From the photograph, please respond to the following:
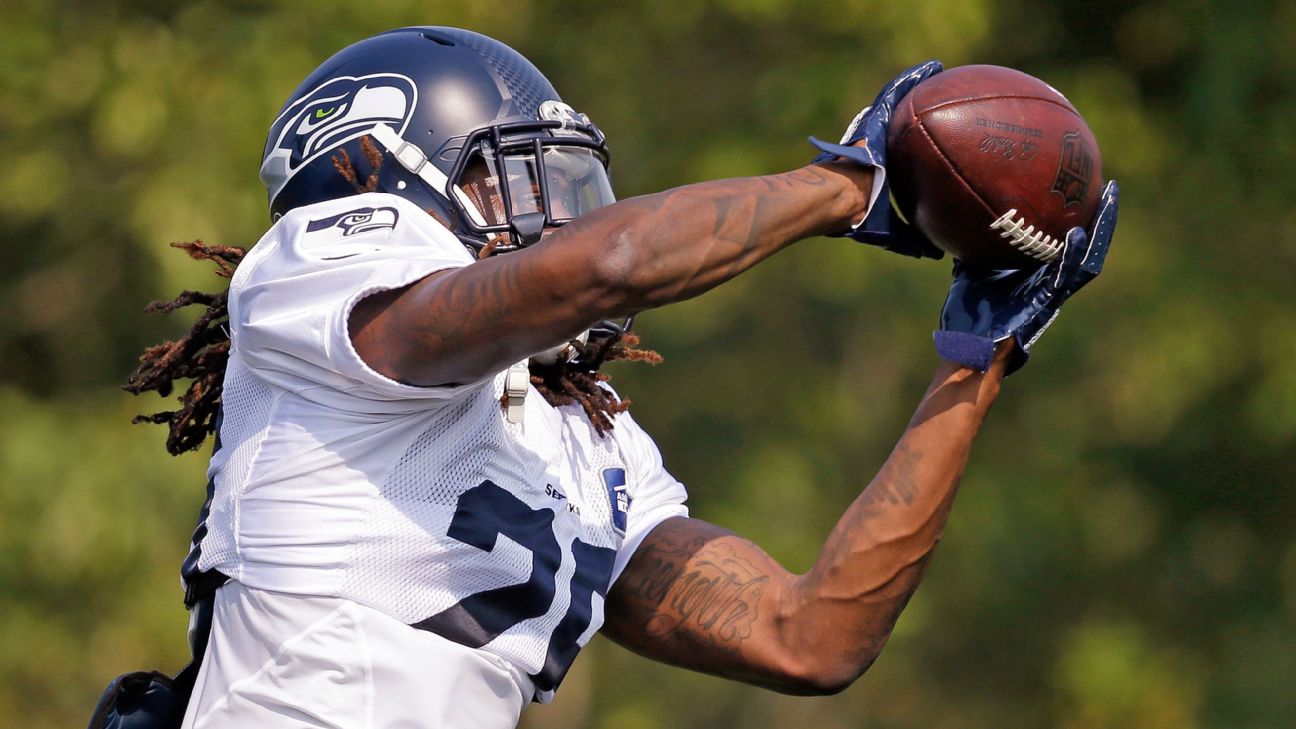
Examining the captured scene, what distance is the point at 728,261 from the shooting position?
236 centimetres

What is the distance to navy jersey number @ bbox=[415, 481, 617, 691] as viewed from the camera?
8.41 feet

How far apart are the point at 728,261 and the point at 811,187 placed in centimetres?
20

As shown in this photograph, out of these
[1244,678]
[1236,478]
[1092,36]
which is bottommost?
[1244,678]

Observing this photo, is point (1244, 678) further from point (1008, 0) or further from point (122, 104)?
point (122, 104)

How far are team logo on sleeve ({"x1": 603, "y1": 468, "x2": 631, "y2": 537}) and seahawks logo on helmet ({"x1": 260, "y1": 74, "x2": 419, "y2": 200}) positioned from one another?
70 centimetres

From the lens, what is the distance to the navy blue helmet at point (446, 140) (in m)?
2.85

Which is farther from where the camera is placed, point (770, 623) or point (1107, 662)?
point (1107, 662)

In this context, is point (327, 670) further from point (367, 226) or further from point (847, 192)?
point (847, 192)

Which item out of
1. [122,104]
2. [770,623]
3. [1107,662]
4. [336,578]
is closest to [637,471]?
[770,623]

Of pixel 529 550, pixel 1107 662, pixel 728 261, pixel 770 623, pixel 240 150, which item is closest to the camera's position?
pixel 728 261

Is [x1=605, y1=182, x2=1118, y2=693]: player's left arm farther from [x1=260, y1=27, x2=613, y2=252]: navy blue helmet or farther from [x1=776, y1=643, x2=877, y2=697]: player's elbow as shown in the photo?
[x1=260, y1=27, x2=613, y2=252]: navy blue helmet

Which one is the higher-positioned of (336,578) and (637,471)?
(336,578)

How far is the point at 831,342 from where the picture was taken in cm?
898

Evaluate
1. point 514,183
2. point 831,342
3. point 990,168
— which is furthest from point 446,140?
point 831,342
